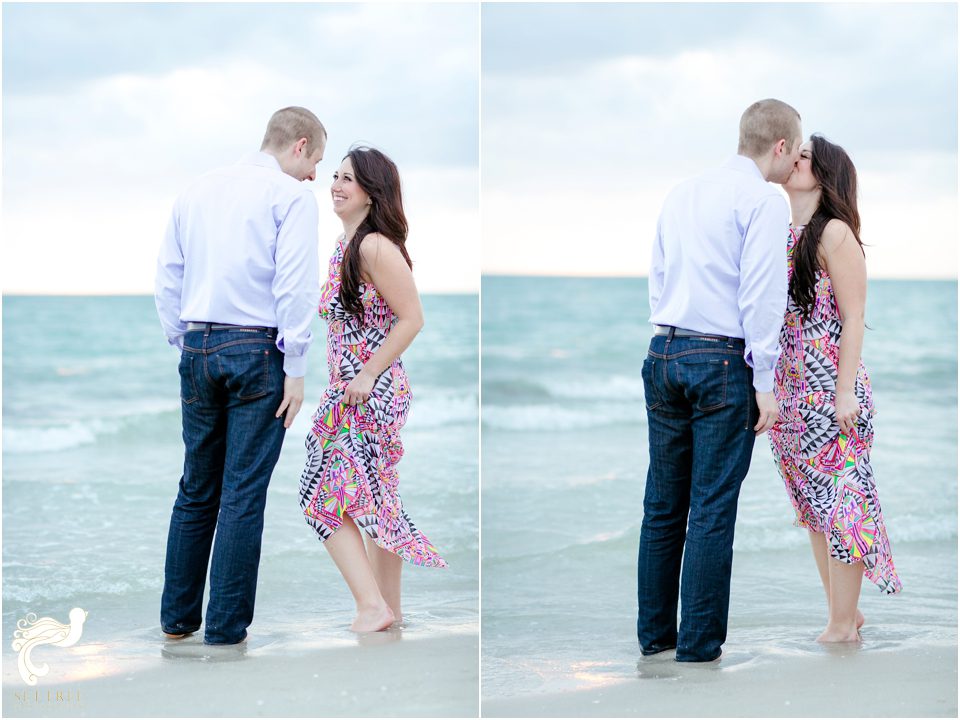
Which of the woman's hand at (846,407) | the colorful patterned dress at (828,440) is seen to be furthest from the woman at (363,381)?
the woman's hand at (846,407)

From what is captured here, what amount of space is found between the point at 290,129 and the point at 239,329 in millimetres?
659

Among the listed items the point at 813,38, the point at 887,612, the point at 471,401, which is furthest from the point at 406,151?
the point at 887,612

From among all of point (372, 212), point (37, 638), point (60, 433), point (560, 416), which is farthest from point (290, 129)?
point (560, 416)

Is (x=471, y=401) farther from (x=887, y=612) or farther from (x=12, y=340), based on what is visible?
(x=12, y=340)

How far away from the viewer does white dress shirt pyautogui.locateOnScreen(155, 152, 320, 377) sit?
3.13m

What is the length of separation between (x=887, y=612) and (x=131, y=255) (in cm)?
1138

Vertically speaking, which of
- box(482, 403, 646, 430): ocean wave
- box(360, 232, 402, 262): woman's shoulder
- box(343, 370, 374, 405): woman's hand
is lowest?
box(482, 403, 646, 430): ocean wave

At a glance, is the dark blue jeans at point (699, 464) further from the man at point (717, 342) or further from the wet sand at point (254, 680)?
the wet sand at point (254, 680)

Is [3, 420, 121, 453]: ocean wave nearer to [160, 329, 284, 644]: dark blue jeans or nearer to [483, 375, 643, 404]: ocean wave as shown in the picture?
[483, 375, 643, 404]: ocean wave

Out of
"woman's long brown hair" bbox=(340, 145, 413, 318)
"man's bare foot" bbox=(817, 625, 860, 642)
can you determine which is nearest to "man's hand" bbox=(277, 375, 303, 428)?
"woman's long brown hair" bbox=(340, 145, 413, 318)

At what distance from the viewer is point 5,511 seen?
6137mm

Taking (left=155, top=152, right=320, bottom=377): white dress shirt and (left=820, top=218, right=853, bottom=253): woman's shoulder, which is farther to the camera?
(left=820, top=218, right=853, bottom=253): woman's shoulder

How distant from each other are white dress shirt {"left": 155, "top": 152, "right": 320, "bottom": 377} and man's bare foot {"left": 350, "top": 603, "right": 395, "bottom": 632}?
0.82 m

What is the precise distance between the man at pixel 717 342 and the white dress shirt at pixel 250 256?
1.06 m
